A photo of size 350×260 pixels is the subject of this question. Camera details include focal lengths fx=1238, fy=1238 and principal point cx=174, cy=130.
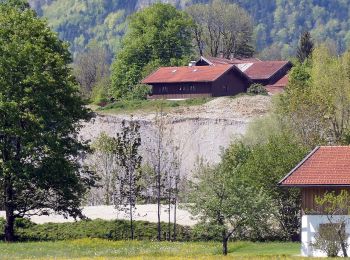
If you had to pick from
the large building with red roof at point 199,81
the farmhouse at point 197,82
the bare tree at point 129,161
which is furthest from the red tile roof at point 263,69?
the bare tree at point 129,161

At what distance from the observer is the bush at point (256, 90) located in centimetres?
9412

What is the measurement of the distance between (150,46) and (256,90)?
14160 mm

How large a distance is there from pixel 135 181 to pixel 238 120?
94.1 ft

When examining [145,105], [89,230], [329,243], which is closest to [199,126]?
[145,105]

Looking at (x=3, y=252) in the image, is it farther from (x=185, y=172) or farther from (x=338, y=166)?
(x=185, y=172)

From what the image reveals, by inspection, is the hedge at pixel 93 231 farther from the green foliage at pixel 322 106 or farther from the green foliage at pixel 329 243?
the green foliage at pixel 329 243

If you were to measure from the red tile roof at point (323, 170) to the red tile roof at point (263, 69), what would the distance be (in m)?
60.8

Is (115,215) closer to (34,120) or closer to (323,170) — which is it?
(34,120)

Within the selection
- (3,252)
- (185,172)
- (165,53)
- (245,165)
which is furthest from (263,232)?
(165,53)

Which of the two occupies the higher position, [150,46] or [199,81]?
[150,46]

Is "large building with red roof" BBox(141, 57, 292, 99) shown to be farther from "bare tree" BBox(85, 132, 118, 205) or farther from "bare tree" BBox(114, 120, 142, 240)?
"bare tree" BBox(114, 120, 142, 240)

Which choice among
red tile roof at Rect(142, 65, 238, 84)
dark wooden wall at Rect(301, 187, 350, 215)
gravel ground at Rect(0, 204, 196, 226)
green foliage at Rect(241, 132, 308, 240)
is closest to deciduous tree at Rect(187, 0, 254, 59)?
red tile roof at Rect(142, 65, 238, 84)

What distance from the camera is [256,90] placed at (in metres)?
94.9

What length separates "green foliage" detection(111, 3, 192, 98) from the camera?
342 feet
